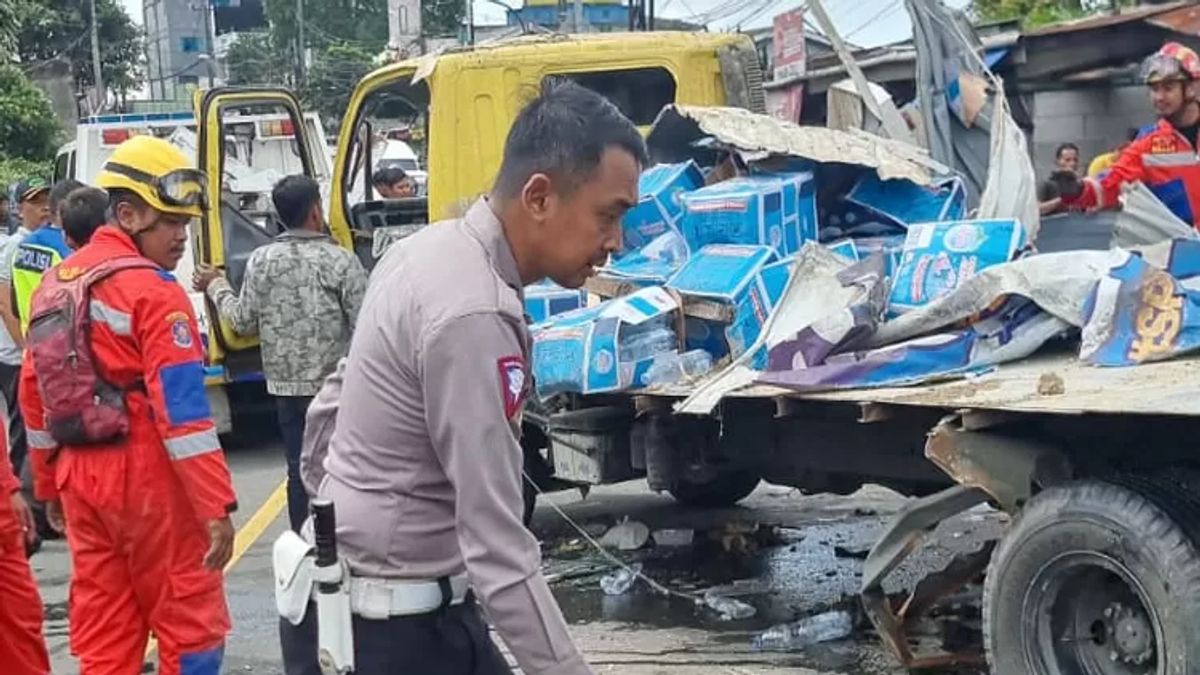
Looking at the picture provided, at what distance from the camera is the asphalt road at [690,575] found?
6188 millimetres

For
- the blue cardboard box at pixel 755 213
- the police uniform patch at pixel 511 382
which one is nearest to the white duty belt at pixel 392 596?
the police uniform patch at pixel 511 382

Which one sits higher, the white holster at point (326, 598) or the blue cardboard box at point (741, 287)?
the white holster at point (326, 598)

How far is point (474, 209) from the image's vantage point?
2705 millimetres

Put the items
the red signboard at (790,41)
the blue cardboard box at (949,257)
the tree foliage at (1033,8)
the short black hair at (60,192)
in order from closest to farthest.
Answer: the blue cardboard box at (949,257), the short black hair at (60,192), the red signboard at (790,41), the tree foliage at (1033,8)

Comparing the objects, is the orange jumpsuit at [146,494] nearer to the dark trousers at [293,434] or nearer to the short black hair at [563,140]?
the short black hair at [563,140]

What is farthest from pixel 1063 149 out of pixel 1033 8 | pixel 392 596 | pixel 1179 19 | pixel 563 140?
pixel 1033 8

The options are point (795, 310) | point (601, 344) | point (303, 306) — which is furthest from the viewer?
point (303, 306)

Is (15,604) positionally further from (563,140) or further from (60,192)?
(60,192)

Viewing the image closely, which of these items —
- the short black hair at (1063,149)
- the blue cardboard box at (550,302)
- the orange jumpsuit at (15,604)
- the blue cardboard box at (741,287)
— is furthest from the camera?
the short black hair at (1063,149)

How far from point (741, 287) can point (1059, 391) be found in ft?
5.49

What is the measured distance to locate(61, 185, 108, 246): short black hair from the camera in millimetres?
7305

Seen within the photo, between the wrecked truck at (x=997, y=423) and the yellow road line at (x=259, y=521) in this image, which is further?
the yellow road line at (x=259, y=521)

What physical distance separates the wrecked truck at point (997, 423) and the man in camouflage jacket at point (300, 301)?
104 cm

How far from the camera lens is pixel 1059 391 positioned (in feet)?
15.4
